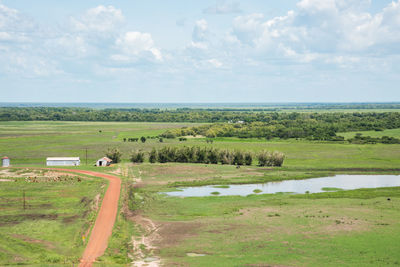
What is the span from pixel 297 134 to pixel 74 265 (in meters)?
134

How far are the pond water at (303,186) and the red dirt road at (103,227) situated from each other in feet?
29.5

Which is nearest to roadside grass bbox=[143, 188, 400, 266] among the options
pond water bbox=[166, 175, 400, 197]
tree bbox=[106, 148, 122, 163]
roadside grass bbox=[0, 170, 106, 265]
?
pond water bbox=[166, 175, 400, 197]

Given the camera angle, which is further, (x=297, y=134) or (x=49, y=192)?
(x=297, y=134)

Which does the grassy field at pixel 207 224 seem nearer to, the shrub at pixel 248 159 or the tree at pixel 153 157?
the shrub at pixel 248 159

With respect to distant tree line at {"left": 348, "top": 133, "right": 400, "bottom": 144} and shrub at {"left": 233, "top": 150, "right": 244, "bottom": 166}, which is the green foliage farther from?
distant tree line at {"left": 348, "top": 133, "right": 400, "bottom": 144}

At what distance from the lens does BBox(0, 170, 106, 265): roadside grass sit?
35500 millimetres

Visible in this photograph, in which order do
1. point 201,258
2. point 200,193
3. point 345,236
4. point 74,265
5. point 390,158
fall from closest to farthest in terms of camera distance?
point 74,265, point 201,258, point 345,236, point 200,193, point 390,158

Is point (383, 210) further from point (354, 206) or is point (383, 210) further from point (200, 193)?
point (200, 193)

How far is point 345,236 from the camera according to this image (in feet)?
135

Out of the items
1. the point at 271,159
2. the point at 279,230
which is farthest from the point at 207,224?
the point at 271,159

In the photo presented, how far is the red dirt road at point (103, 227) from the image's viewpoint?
117 ft

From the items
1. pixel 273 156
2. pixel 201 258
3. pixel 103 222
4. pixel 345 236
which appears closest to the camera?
pixel 201 258

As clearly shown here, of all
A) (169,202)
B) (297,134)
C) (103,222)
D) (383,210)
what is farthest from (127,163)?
(297,134)

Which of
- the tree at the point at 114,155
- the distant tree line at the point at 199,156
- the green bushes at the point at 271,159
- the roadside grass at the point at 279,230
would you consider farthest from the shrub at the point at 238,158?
the roadside grass at the point at 279,230
